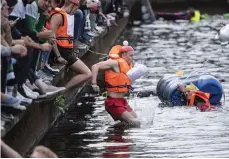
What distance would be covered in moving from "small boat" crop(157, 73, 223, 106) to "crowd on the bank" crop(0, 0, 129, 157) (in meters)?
2.17

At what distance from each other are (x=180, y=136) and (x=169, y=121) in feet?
6.33

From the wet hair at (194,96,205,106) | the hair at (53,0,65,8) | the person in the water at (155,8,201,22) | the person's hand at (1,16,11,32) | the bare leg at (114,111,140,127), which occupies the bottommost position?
the person in the water at (155,8,201,22)

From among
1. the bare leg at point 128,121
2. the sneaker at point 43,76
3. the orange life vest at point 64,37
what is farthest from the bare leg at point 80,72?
the sneaker at point 43,76

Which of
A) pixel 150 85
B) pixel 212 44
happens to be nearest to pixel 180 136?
pixel 150 85

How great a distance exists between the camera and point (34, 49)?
14.9 m

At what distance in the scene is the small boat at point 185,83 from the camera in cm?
2030

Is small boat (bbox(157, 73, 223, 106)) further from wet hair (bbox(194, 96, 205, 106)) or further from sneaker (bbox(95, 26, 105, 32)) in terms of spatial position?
sneaker (bbox(95, 26, 105, 32))

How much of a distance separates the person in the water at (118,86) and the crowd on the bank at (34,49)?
0.90 meters

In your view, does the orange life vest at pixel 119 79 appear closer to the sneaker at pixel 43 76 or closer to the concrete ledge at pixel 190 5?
the sneaker at pixel 43 76

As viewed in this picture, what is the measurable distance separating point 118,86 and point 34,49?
10.0 feet

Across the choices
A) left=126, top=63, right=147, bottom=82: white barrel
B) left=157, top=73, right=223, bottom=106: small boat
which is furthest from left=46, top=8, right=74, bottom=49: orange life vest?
left=157, top=73, right=223, bottom=106: small boat

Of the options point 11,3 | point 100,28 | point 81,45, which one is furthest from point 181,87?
point 100,28

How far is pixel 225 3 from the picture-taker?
73.4 meters

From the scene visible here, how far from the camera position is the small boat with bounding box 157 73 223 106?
2030 cm
